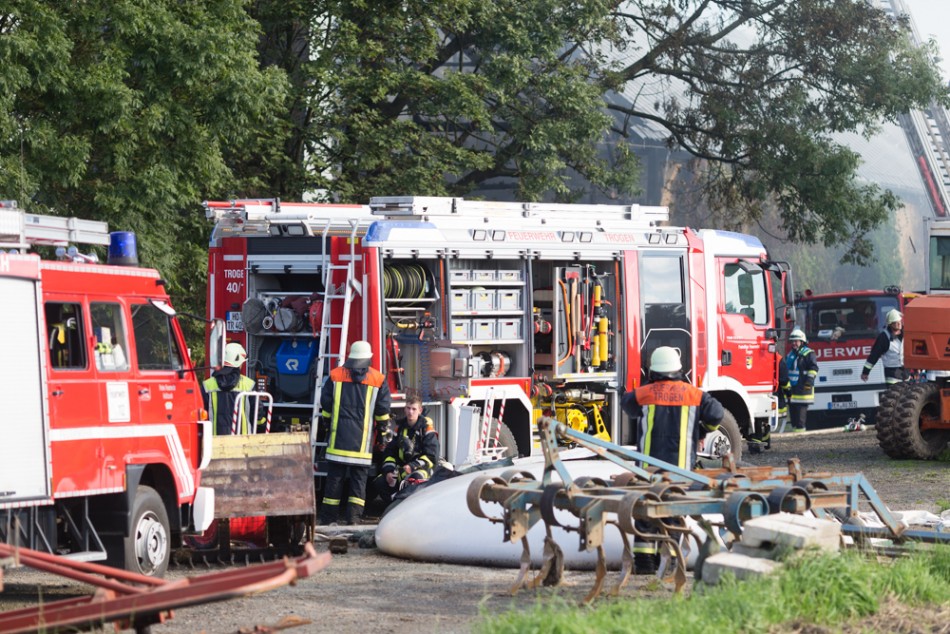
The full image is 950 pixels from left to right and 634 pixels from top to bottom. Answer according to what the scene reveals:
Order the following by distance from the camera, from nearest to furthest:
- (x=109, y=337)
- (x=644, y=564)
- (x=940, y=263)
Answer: (x=109, y=337) < (x=644, y=564) < (x=940, y=263)

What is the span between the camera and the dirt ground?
28.3ft

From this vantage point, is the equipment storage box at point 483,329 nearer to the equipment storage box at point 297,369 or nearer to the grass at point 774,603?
the equipment storage box at point 297,369

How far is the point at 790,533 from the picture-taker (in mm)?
8594

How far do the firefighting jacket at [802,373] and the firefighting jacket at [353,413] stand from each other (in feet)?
35.4

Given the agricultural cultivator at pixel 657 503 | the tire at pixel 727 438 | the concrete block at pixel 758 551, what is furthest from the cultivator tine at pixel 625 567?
the tire at pixel 727 438

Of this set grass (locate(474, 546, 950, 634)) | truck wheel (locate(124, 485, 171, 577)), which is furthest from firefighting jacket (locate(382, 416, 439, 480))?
grass (locate(474, 546, 950, 634))

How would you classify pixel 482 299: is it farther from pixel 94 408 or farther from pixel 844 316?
pixel 844 316

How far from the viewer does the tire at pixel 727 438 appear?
16844 mm

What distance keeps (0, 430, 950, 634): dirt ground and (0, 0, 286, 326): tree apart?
641 centimetres

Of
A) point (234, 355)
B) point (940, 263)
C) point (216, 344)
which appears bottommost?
point (234, 355)

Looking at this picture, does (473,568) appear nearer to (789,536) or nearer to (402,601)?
(402,601)

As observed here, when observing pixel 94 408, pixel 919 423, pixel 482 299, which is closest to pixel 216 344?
pixel 482 299

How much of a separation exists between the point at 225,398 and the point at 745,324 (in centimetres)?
680

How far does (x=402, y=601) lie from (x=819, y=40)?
2058 cm
